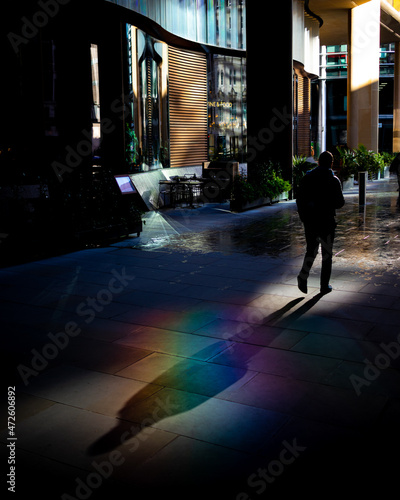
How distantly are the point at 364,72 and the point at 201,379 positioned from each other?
92.6 ft

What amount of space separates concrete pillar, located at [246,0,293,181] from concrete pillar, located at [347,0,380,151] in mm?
12089

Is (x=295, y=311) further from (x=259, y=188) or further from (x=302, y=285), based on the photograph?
(x=259, y=188)

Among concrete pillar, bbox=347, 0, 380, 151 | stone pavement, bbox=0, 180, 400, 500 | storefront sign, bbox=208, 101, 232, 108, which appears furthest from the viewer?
concrete pillar, bbox=347, 0, 380, 151

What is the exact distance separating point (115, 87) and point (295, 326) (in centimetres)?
1268

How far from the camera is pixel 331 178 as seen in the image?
7836 mm

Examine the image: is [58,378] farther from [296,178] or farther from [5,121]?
[296,178]

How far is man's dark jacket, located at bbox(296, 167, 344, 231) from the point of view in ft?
25.5

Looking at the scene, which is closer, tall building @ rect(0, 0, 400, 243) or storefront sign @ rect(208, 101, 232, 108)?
tall building @ rect(0, 0, 400, 243)

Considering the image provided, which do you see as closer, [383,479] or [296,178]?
[383,479]

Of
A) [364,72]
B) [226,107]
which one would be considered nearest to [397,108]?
[364,72]

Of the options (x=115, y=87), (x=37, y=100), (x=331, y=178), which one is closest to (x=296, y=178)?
(x=115, y=87)

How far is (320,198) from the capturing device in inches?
306

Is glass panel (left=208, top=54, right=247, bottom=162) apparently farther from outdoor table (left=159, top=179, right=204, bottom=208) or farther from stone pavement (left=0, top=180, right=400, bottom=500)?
stone pavement (left=0, top=180, right=400, bottom=500)

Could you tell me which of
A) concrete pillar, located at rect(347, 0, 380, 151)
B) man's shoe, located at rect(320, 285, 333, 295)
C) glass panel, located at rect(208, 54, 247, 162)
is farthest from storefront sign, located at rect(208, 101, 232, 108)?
man's shoe, located at rect(320, 285, 333, 295)
